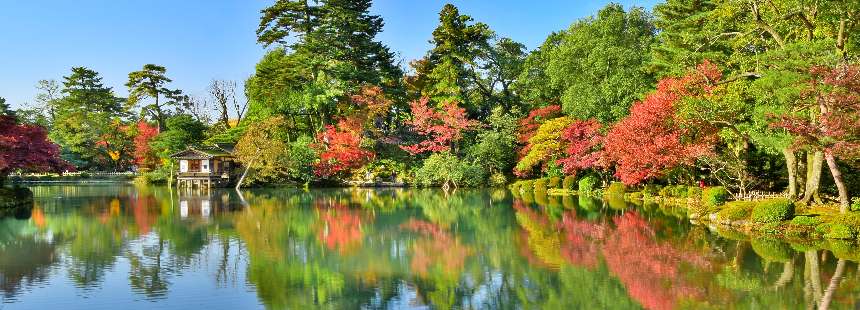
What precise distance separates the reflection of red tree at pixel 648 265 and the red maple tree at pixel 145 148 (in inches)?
2018

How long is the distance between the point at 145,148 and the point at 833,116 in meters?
57.9

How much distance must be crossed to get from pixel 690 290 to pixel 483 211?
17299 mm

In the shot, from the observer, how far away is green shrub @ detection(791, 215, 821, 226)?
2045cm

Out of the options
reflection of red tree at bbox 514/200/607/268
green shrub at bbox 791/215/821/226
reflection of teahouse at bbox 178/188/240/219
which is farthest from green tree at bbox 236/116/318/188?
green shrub at bbox 791/215/821/226

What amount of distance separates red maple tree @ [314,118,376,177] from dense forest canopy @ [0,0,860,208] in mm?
112

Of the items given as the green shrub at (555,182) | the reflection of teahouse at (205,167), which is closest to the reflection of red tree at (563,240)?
the green shrub at (555,182)

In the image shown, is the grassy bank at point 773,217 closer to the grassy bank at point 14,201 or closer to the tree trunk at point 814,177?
the tree trunk at point 814,177

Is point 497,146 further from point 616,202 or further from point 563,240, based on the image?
point 563,240

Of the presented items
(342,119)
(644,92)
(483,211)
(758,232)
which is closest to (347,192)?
(342,119)

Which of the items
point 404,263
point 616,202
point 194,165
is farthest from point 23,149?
point 616,202

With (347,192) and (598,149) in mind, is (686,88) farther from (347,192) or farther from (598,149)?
(347,192)

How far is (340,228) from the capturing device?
78.5 ft

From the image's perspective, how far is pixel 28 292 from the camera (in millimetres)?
13523

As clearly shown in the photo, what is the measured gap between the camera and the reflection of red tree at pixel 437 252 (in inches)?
640
